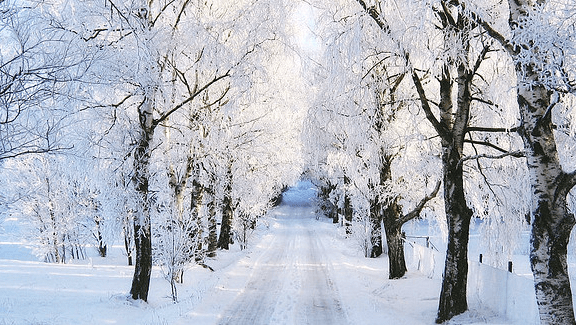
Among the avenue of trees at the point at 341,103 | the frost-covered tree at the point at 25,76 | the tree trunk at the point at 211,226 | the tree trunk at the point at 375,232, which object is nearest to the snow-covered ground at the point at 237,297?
the avenue of trees at the point at 341,103

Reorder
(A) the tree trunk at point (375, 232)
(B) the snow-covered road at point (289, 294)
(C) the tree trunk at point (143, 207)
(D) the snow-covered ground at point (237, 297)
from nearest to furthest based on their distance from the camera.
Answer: (D) the snow-covered ground at point (237, 297), (B) the snow-covered road at point (289, 294), (C) the tree trunk at point (143, 207), (A) the tree trunk at point (375, 232)

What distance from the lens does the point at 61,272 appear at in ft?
47.2

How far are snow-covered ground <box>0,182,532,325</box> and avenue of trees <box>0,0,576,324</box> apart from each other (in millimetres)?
810

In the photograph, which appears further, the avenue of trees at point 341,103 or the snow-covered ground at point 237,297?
the snow-covered ground at point 237,297

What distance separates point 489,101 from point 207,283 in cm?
931

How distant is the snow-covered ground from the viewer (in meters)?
8.54

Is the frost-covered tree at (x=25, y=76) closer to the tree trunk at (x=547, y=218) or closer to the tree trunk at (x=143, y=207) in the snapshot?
the tree trunk at (x=143, y=207)

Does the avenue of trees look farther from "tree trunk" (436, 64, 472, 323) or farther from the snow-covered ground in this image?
the snow-covered ground

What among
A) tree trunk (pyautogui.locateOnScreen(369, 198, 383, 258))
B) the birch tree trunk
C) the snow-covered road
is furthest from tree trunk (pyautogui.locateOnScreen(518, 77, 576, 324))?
tree trunk (pyautogui.locateOnScreen(369, 198, 383, 258))

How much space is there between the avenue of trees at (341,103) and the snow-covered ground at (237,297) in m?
0.81

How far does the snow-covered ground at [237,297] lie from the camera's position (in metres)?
8.54

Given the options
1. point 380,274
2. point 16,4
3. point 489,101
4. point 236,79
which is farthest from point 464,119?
point 380,274

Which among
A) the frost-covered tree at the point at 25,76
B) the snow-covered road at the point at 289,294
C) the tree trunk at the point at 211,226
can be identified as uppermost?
the frost-covered tree at the point at 25,76

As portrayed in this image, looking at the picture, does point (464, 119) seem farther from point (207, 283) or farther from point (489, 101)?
point (207, 283)
